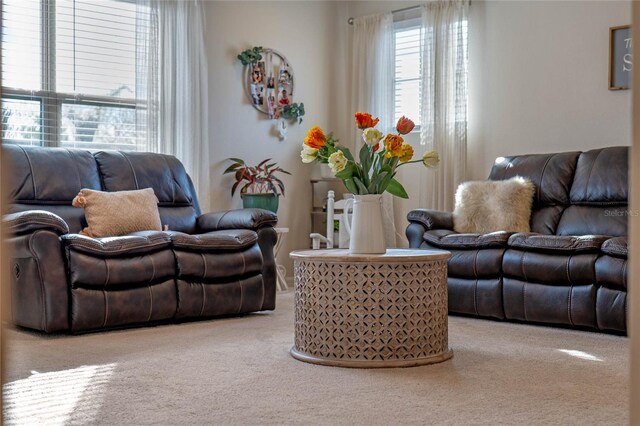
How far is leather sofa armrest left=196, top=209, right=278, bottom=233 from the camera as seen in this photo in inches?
184

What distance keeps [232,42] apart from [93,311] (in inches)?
113

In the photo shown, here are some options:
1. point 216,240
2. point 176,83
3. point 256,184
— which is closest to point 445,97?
point 256,184

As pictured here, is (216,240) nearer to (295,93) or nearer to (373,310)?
(373,310)

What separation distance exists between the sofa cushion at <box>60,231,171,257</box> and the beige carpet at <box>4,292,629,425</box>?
41cm

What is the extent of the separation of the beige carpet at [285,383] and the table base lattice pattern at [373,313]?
0.33 ft

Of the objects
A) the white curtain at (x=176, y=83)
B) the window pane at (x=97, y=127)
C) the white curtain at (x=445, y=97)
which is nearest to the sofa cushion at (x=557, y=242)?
the white curtain at (x=445, y=97)

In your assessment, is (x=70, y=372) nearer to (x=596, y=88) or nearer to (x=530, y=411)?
(x=530, y=411)

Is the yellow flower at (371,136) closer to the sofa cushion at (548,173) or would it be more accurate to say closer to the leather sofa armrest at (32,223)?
the leather sofa armrest at (32,223)

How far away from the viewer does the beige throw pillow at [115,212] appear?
4398 mm

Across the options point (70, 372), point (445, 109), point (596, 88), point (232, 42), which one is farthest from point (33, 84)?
point (596, 88)

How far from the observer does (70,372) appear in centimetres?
308

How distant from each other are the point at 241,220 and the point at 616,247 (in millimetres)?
2067

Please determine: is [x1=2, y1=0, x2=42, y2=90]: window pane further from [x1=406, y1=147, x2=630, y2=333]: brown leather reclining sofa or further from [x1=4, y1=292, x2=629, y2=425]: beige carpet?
[x1=406, y1=147, x2=630, y2=333]: brown leather reclining sofa

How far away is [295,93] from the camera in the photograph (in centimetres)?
655
